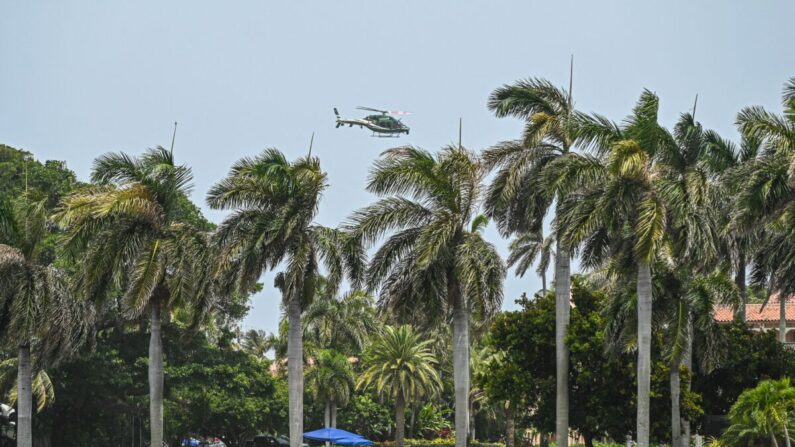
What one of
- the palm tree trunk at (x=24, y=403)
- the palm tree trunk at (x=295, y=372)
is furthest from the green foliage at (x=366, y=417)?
the palm tree trunk at (x=24, y=403)

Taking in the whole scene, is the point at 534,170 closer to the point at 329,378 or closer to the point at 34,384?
the point at 34,384

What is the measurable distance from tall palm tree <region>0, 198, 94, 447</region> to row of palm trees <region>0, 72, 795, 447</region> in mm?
67

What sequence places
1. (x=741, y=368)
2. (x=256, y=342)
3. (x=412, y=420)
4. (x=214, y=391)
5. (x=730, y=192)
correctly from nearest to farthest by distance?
1. (x=730, y=192)
2. (x=741, y=368)
3. (x=214, y=391)
4. (x=412, y=420)
5. (x=256, y=342)

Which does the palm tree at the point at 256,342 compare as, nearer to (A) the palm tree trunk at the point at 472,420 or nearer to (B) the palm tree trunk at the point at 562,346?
(A) the palm tree trunk at the point at 472,420

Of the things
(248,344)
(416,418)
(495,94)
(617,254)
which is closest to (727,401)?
(617,254)

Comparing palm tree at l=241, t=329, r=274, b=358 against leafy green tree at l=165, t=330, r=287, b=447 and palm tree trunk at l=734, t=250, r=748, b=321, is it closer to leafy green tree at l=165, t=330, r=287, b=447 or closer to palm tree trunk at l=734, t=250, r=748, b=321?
leafy green tree at l=165, t=330, r=287, b=447

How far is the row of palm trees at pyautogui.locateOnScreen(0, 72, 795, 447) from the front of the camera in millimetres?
32594

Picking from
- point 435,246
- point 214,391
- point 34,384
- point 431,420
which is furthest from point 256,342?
point 435,246

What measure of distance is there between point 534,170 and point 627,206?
513cm

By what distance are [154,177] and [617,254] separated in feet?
47.0

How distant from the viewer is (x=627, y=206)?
3309 cm

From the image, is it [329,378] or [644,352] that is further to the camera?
[329,378]

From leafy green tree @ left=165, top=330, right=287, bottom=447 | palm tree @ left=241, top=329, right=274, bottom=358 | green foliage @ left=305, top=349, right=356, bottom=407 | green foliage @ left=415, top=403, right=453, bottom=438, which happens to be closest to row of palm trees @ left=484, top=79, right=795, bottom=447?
leafy green tree @ left=165, top=330, right=287, bottom=447

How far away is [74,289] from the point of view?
35000mm
